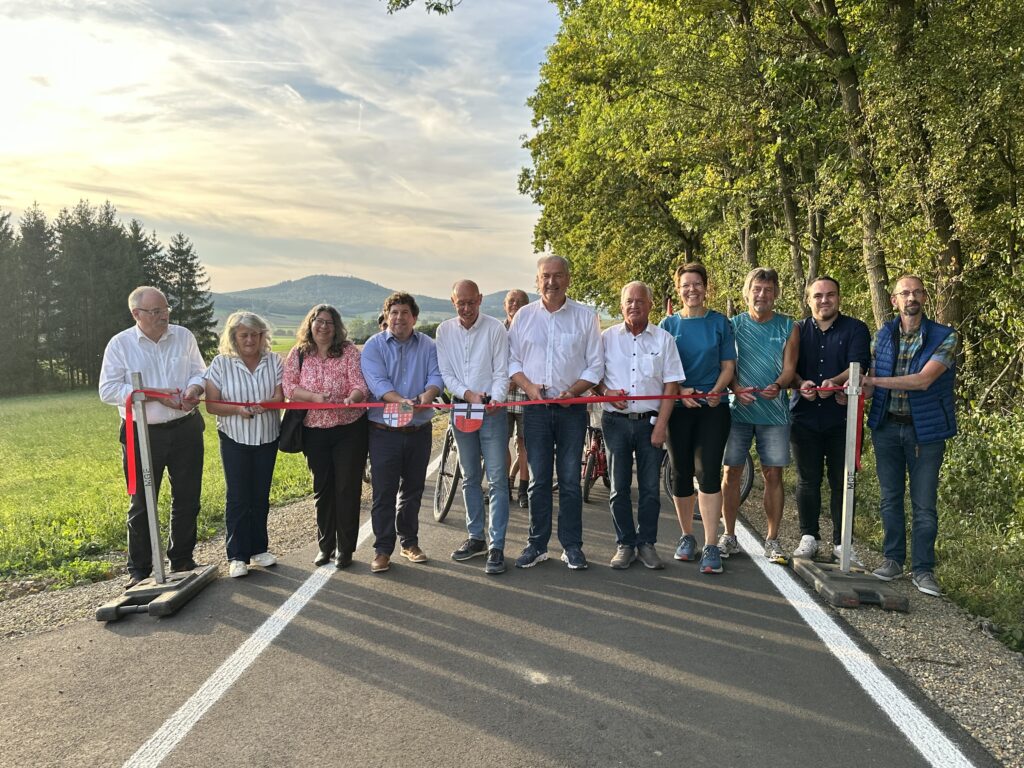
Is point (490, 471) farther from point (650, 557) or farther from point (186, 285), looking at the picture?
point (186, 285)

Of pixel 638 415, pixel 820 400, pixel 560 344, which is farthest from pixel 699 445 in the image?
pixel 560 344

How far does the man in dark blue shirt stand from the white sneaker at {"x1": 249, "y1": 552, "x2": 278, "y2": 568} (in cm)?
422

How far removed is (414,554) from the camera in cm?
618

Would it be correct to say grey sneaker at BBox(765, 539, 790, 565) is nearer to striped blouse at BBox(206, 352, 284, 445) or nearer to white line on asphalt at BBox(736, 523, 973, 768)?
white line on asphalt at BBox(736, 523, 973, 768)

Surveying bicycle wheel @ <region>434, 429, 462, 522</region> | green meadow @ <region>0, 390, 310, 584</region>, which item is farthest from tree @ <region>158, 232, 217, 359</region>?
bicycle wheel @ <region>434, 429, 462, 522</region>

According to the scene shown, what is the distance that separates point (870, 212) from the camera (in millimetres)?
10156

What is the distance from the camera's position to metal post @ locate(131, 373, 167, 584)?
534 centimetres

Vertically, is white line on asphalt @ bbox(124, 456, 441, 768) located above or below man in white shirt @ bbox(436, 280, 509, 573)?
below

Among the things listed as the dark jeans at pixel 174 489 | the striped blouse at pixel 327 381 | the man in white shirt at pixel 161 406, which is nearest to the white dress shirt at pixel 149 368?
the man in white shirt at pixel 161 406

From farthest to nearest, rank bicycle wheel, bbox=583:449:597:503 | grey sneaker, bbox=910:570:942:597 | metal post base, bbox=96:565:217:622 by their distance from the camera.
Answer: bicycle wheel, bbox=583:449:597:503 < grey sneaker, bbox=910:570:942:597 < metal post base, bbox=96:565:217:622

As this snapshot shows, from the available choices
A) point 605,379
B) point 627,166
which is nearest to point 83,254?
point 627,166

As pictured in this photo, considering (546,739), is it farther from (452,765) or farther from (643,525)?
(643,525)

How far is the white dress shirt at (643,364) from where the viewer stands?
588cm

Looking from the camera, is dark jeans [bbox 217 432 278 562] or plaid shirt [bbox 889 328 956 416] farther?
dark jeans [bbox 217 432 278 562]
